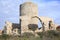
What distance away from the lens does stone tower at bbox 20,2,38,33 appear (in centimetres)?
3266

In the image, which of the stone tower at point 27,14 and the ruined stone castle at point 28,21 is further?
the stone tower at point 27,14

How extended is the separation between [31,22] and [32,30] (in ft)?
4.02

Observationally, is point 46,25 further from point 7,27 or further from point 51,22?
point 7,27

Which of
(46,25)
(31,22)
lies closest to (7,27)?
(31,22)

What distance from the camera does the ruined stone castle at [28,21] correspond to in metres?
32.3

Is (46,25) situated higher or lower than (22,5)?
lower

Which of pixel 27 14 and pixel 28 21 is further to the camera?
pixel 27 14

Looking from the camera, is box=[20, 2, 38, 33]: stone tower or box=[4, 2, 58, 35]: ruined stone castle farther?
box=[20, 2, 38, 33]: stone tower

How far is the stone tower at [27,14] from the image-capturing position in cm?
3266

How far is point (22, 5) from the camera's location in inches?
1328

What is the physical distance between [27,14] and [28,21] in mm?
1221

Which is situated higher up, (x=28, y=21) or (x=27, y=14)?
(x=27, y=14)

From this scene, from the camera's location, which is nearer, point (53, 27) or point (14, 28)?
point (53, 27)

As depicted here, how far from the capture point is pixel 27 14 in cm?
3350
